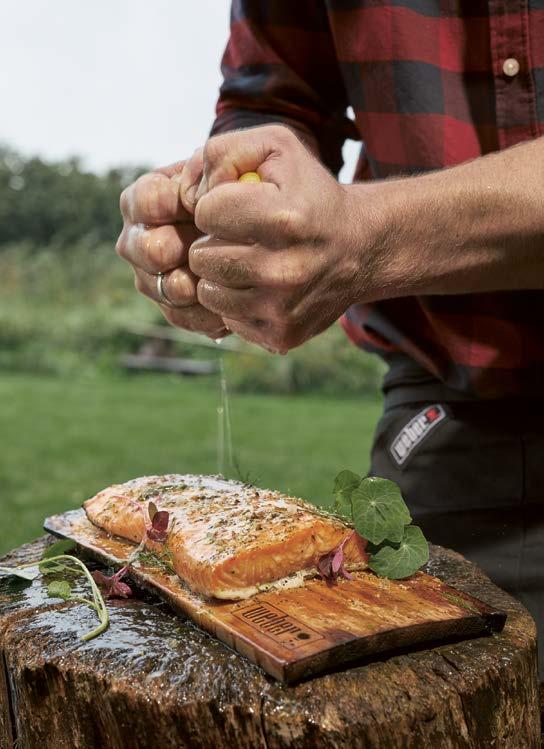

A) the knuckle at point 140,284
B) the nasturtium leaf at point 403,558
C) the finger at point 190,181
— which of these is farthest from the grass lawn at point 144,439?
the nasturtium leaf at point 403,558

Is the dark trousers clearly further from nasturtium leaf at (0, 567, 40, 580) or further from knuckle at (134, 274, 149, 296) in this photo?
nasturtium leaf at (0, 567, 40, 580)

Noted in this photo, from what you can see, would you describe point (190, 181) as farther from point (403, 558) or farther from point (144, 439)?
point (144, 439)

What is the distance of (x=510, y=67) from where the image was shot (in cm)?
153

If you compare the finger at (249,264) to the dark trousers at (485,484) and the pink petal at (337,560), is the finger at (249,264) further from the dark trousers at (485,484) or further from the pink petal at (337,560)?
the dark trousers at (485,484)

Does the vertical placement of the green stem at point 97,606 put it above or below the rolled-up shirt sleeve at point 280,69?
below

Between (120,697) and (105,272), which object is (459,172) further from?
(105,272)

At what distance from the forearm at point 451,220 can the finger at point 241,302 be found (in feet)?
0.46

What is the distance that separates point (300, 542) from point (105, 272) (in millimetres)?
8332

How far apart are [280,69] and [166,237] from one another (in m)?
0.62

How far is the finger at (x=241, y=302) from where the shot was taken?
1181 millimetres

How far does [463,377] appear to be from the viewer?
1.59 meters

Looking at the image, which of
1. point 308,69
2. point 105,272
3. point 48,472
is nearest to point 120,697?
point 308,69

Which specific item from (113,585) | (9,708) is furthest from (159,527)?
(9,708)

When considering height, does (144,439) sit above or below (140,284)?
below
